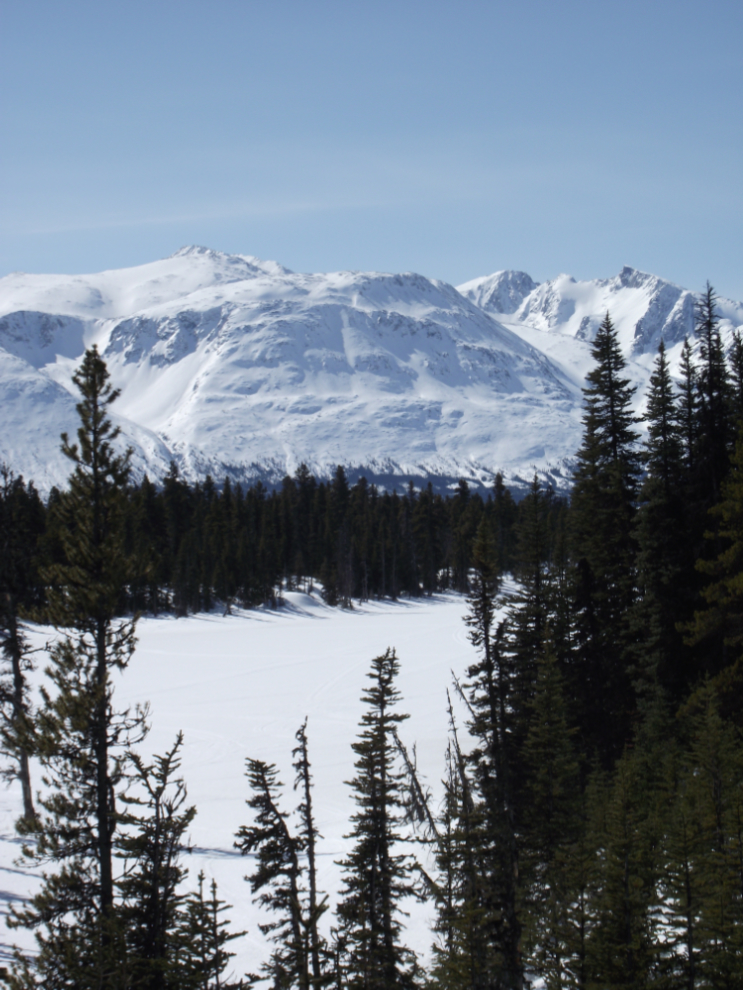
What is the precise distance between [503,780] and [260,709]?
23.8m

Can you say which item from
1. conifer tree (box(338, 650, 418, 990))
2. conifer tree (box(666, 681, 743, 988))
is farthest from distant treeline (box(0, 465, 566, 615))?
conifer tree (box(666, 681, 743, 988))

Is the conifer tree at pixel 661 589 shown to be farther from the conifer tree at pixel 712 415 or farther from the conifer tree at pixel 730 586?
the conifer tree at pixel 730 586

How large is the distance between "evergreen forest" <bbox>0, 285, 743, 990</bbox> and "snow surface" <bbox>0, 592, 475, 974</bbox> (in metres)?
0.87

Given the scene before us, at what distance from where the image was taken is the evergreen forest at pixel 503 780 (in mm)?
11805

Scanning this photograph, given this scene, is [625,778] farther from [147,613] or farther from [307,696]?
[147,613]

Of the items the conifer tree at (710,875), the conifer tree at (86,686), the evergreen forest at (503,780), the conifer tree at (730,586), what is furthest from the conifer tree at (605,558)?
the conifer tree at (86,686)

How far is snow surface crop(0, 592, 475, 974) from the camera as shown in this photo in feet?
74.9

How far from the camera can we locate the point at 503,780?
18844mm

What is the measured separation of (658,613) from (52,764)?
60.3 feet

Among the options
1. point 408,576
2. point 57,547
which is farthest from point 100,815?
point 408,576

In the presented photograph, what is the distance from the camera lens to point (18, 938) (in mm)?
17406

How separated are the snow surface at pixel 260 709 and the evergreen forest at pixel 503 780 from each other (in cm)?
87

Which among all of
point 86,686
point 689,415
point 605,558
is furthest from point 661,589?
point 86,686

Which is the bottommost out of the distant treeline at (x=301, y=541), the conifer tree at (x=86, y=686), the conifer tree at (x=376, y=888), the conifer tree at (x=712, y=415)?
the conifer tree at (x=376, y=888)
